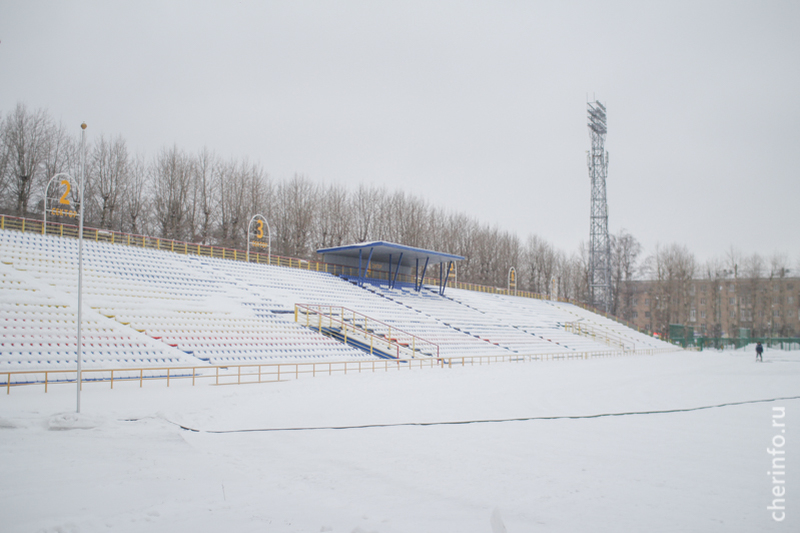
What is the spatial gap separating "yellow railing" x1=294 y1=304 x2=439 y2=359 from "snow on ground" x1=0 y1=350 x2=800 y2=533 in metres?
12.8

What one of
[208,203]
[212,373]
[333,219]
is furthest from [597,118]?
[212,373]

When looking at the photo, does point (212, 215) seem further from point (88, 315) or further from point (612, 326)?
point (612, 326)

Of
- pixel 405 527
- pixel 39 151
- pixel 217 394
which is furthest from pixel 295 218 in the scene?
pixel 405 527

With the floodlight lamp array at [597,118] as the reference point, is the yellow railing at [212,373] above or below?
below

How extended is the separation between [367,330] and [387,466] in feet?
64.6

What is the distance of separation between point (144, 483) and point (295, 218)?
152 ft

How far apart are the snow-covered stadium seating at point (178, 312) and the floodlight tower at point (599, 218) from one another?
24850mm

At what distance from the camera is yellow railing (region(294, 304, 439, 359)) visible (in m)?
25.1

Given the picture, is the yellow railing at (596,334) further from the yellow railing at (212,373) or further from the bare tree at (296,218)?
the bare tree at (296,218)

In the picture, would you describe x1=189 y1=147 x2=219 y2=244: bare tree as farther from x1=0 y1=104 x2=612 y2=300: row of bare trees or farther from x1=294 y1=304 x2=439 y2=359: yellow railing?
x1=294 y1=304 x2=439 y2=359: yellow railing

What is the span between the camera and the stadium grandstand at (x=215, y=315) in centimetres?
1653

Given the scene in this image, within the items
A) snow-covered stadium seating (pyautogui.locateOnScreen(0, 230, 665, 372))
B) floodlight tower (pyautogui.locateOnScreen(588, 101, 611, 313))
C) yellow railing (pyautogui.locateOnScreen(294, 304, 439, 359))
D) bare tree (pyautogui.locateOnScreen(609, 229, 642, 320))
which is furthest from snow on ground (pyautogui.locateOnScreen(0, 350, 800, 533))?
bare tree (pyautogui.locateOnScreen(609, 229, 642, 320))

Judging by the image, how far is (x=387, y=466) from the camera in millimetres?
6645

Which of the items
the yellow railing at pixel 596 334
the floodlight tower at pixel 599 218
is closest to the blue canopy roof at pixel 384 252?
the yellow railing at pixel 596 334
